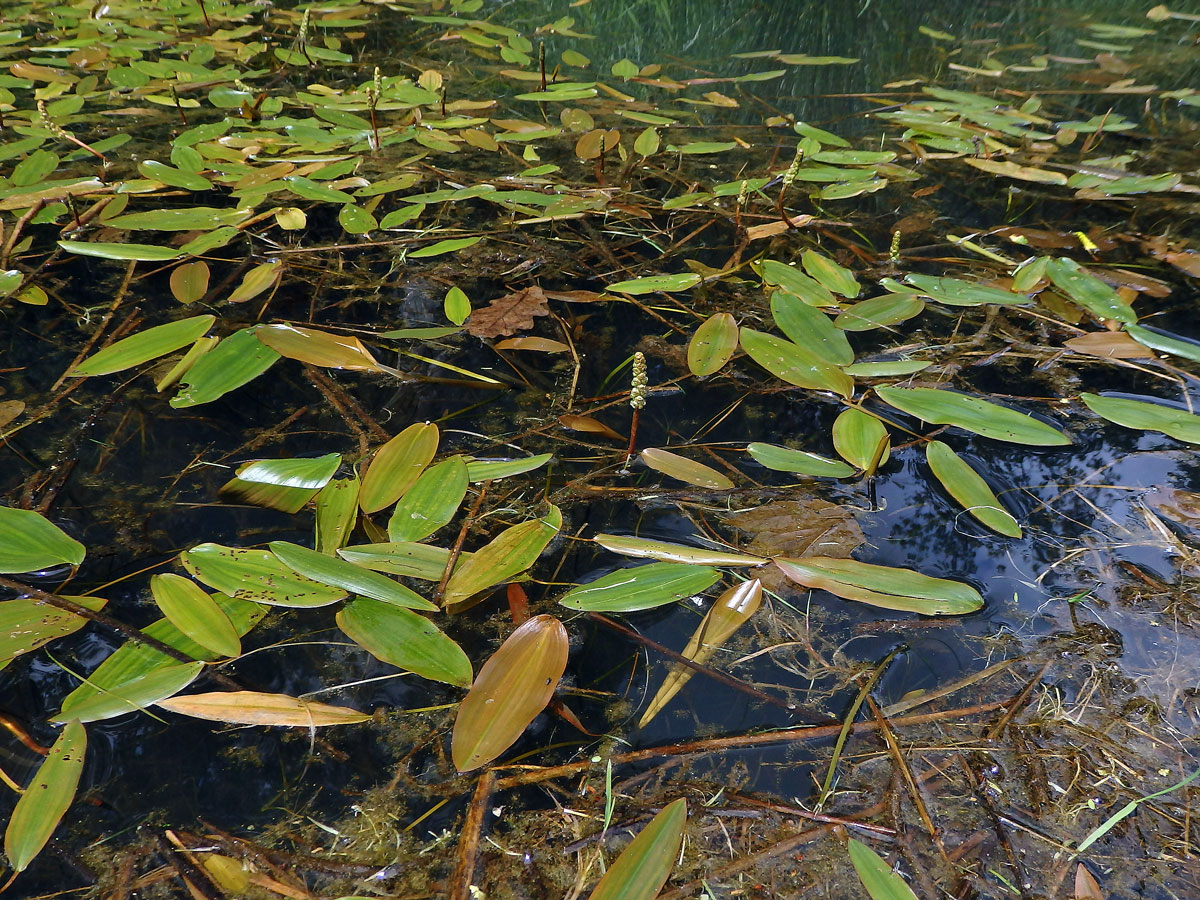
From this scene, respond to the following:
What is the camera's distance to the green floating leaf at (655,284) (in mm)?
1402

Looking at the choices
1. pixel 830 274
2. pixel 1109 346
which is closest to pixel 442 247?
pixel 830 274

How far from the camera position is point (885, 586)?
34.9 inches

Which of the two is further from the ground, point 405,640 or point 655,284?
point 655,284

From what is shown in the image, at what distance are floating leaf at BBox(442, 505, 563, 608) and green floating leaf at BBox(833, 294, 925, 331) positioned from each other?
718 millimetres

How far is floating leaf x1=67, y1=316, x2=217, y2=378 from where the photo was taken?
1169 millimetres

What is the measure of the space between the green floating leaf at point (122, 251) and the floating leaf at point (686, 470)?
3.43 feet

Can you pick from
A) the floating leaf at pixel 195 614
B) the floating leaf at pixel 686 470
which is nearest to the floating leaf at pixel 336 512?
the floating leaf at pixel 195 614

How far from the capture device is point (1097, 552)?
3.12 feet

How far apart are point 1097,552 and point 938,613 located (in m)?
0.26

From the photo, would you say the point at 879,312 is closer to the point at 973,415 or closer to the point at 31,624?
the point at 973,415

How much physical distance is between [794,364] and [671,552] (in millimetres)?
487

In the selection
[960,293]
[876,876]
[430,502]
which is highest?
[960,293]

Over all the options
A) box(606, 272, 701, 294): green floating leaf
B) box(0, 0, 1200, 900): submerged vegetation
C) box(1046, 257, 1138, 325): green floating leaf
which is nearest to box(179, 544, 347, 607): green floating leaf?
box(0, 0, 1200, 900): submerged vegetation

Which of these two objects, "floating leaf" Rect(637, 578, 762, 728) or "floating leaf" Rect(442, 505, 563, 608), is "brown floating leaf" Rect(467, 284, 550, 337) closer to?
"floating leaf" Rect(442, 505, 563, 608)
